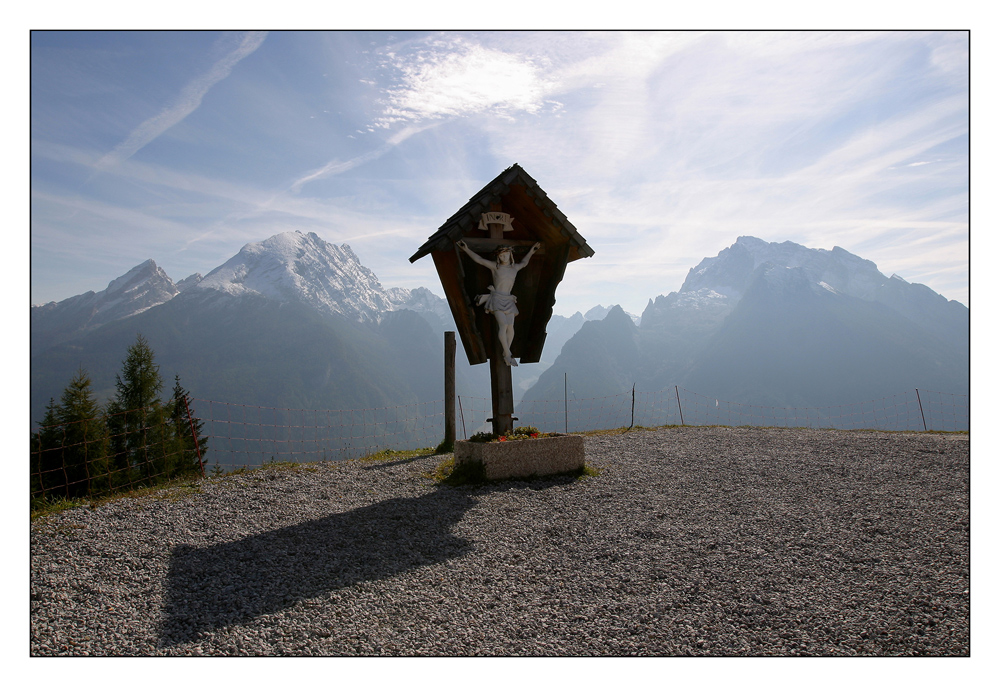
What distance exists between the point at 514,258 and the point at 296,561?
6.49 m

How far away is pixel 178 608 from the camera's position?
4.58 m

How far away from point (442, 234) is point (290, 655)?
687 cm

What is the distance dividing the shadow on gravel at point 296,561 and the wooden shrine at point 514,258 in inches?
131

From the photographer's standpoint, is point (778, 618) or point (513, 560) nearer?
point (778, 618)

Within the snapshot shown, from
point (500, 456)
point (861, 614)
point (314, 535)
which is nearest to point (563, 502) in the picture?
point (500, 456)

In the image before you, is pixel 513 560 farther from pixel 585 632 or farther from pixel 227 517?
pixel 227 517

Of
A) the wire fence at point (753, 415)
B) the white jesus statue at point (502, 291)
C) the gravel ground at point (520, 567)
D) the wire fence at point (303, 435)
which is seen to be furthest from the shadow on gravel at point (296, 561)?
the wire fence at point (753, 415)

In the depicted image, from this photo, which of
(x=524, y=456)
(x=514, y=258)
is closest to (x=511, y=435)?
(x=524, y=456)

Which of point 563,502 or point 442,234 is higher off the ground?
point 442,234

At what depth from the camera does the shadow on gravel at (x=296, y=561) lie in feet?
15.0

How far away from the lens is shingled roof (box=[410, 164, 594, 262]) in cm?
919

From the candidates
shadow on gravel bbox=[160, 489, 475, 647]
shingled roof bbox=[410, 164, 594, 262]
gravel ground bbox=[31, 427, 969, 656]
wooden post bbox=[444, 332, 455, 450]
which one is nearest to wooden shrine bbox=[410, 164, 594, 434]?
shingled roof bbox=[410, 164, 594, 262]

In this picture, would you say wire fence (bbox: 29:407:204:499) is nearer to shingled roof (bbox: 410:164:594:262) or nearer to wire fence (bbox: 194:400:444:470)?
wire fence (bbox: 194:400:444:470)

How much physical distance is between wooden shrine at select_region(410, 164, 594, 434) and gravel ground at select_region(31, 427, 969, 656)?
2.62 meters
